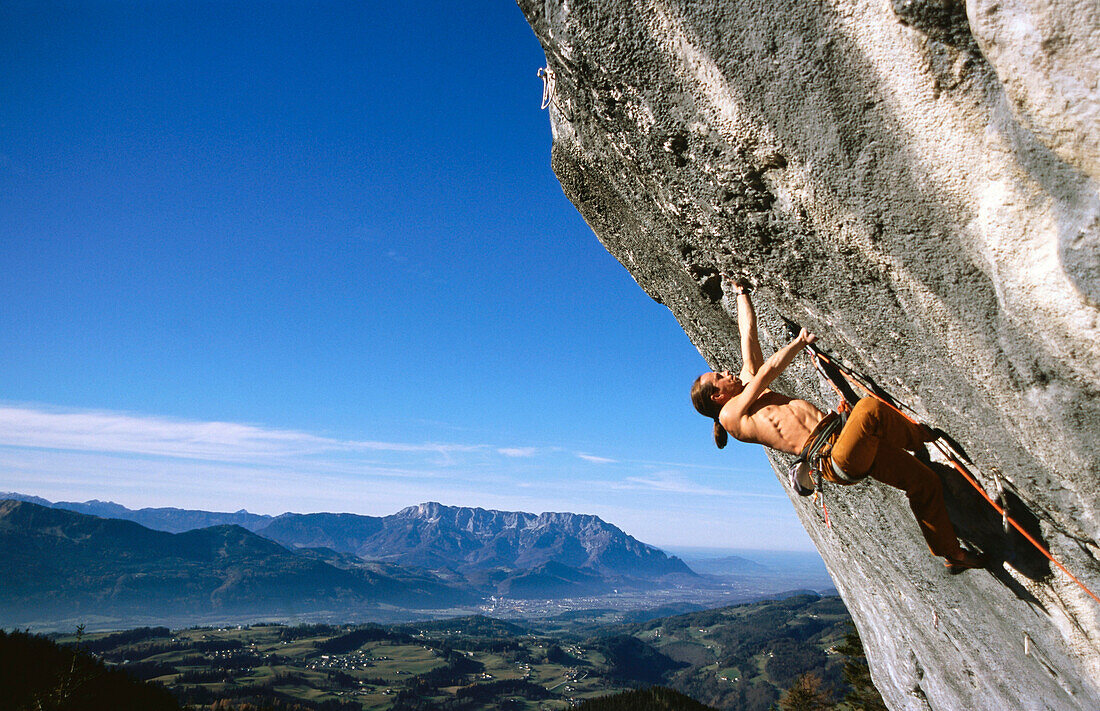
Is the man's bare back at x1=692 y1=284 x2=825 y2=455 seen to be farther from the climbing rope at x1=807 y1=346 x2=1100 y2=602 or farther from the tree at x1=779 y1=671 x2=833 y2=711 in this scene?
the tree at x1=779 y1=671 x2=833 y2=711

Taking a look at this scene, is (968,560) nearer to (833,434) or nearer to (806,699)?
(833,434)

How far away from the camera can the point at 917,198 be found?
9.08 ft

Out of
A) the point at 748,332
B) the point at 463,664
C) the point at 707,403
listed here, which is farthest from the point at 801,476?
the point at 463,664

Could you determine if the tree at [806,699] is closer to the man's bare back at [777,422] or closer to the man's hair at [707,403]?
the man's hair at [707,403]

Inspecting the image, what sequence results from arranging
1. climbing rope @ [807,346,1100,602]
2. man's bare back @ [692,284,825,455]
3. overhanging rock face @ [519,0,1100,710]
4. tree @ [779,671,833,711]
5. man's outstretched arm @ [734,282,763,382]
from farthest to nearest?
tree @ [779,671,833,711] < man's outstretched arm @ [734,282,763,382] < man's bare back @ [692,284,825,455] < climbing rope @ [807,346,1100,602] < overhanging rock face @ [519,0,1100,710]

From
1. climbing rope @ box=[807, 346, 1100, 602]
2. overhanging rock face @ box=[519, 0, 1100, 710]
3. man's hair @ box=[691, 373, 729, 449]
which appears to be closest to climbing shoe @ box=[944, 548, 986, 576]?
overhanging rock face @ box=[519, 0, 1100, 710]

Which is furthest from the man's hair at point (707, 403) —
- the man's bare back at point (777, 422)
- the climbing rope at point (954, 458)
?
the climbing rope at point (954, 458)

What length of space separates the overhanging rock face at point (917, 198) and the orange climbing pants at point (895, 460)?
0.21 m

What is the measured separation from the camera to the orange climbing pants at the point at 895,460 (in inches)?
135

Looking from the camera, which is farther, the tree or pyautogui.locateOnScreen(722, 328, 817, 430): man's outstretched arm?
the tree

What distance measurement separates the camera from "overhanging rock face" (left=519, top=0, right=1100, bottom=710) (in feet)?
7.69

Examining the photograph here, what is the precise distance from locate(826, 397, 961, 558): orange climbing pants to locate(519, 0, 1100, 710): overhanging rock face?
207 mm

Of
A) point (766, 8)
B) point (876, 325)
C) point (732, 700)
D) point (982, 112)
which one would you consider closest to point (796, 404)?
point (876, 325)

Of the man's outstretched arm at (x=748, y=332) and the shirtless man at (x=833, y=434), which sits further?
the man's outstretched arm at (x=748, y=332)
